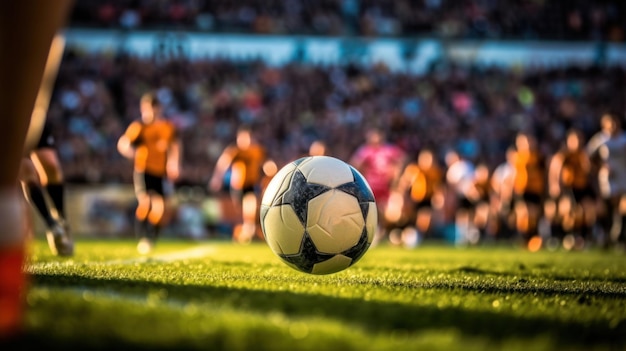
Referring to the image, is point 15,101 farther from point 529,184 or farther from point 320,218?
point 529,184

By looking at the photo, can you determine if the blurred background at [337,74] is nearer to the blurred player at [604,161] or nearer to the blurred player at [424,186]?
the blurred player at [424,186]

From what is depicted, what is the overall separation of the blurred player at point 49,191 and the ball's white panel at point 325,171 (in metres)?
2.77

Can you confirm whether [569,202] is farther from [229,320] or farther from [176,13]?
[176,13]

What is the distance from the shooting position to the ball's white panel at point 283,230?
4148mm

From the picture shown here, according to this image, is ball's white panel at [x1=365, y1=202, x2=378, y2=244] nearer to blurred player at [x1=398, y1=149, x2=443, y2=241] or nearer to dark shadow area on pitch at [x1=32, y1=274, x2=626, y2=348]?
dark shadow area on pitch at [x1=32, y1=274, x2=626, y2=348]

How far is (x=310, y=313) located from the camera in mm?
2635

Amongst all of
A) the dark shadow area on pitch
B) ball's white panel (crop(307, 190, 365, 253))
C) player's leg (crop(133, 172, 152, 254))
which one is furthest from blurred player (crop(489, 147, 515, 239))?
the dark shadow area on pitch

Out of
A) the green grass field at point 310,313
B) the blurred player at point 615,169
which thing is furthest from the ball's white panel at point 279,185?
the blurred player at point 615,169

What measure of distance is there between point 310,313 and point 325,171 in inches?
68.9

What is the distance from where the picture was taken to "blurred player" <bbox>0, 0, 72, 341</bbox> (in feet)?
6.31

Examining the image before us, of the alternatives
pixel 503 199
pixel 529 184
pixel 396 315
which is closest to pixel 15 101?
pixel 396 315

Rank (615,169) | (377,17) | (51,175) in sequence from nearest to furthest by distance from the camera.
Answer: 1. (51,175)
2. (615,169)
3. (377,17)

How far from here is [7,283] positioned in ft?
6.29

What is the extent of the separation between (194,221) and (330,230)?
14230mm
